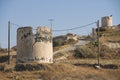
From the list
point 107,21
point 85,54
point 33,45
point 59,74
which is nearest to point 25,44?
point 33,45

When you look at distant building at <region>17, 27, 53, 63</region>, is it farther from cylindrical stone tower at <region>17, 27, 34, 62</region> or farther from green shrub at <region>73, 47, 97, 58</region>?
green shrub at <region>73, 47, 97, 58</region>

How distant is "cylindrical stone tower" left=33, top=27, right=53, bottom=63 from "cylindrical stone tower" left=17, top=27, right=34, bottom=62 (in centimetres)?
36

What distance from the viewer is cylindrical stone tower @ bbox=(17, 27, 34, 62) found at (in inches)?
976

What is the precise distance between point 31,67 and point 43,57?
1.86m

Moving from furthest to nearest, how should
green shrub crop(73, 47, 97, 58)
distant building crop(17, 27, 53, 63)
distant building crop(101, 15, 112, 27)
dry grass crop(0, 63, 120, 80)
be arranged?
1. distant building crop(101, 15, 112, 27)
2. green shrub crop(73, 47, 97, 58)
3. distant building crop(17, 27, 53, 63)
4. dry grass crop(0, 63, 120, 80)

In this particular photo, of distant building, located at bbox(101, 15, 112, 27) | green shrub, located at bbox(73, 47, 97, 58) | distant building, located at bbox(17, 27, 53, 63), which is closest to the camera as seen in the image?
distant building, located at bbox(17, 27, 53, 63)

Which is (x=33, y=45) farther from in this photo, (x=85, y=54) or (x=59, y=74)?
(x=85, y=54)

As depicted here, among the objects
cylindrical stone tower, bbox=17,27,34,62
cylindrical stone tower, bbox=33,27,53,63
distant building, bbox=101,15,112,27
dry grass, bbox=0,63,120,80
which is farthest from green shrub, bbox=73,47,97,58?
distant building, bbox=101,15,112,27

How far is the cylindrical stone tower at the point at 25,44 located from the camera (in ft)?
81.3

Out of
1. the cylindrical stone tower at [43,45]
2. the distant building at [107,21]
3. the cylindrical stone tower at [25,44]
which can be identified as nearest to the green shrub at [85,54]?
the cylindrical stone tower at [43,45]

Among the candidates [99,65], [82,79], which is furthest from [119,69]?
[82,79]

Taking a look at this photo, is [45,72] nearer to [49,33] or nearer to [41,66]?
[41,66]

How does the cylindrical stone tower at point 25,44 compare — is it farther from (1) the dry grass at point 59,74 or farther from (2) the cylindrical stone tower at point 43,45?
(1) the dry grass at point 59,74

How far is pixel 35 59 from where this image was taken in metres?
24.7
